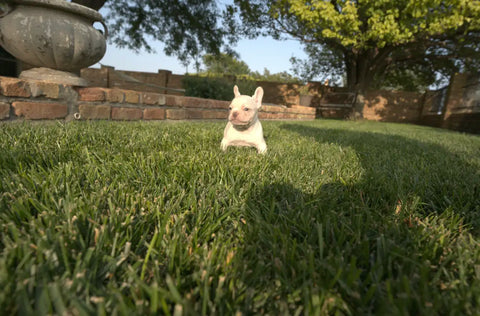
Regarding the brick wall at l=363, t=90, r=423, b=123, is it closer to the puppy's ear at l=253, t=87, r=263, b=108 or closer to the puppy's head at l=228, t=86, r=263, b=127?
the puppy's ear at l=253, t=87, r=263, b=108

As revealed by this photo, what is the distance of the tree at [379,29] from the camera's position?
783 centimetres

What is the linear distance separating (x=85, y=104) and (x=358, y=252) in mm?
3094

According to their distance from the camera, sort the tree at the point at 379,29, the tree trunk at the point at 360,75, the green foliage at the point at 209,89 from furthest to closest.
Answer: the tree trunk at the point at 360,75, the tree at the point at 379,29, the green foliage at the point at 209,89

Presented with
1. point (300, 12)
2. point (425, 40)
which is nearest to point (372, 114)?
point (425, 40)

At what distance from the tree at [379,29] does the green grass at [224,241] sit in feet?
29.1

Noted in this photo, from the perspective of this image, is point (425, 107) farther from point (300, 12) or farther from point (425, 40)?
point (300, 12)

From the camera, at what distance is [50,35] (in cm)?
253

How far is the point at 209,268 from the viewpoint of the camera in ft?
2.19

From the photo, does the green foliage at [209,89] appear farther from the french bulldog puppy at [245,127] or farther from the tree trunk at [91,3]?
the french bulldog puppy at [245,127]

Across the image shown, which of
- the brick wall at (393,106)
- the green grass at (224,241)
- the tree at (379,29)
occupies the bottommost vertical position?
the green grass at (224,241)

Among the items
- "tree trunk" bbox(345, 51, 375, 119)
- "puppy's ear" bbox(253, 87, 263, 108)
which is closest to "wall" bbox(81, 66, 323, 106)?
"tree trunk" bbox(345, 51, 375, 119)

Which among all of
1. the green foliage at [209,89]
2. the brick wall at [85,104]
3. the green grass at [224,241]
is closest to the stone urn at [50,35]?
the brick wall at [85,104]

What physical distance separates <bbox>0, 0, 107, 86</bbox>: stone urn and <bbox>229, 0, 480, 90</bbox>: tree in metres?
7.94

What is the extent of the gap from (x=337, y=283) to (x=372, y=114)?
678 inches
